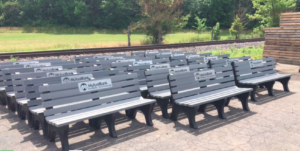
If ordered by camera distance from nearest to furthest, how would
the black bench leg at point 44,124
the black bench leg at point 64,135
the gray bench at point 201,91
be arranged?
the black bench leg at point 64,135, the black bench leg at point 44,124, the gray bench at point 201,91

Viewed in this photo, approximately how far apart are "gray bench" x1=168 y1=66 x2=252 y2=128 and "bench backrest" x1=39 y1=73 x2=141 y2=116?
78 cm

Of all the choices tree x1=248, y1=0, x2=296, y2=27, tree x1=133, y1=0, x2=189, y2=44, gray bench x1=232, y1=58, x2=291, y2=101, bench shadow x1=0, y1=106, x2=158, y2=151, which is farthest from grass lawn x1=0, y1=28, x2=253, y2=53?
gray bench x1=232, y1=58, x2=291, y2=101

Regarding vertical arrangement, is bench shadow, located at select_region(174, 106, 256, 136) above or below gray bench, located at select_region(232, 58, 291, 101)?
below

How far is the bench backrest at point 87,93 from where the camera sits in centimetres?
424

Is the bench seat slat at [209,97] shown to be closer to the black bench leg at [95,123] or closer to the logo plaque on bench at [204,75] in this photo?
the logo plaque on bench at [204,75]

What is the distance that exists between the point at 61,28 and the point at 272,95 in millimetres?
49508

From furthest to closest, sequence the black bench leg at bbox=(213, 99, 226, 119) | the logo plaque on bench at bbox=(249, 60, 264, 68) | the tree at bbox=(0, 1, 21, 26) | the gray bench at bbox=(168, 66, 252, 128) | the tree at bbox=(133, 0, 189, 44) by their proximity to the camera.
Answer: the tree at bbox=(0, 1, 21, 26) < the tree at bbox=(133, 0, 189, 44) < the logo plaque on bench at bbox=(249, 60, 264, 68) < the black bench leg at bbox=(213, 99, 226, 119) < the gray bench at bbox=(168, 66, 252, 128)

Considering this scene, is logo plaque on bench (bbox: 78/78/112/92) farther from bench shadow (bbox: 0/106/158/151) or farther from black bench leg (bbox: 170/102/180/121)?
black bench leg (bbox: 170/102/180/121)

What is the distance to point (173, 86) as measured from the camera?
5191 mm

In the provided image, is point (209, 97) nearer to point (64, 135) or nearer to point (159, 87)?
point (159, 87)

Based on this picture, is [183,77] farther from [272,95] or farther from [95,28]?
[95,28]

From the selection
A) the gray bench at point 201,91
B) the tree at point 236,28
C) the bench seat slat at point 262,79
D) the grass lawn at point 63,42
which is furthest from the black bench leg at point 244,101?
the tree at point 236,28

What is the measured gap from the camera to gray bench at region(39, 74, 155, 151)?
4164mm

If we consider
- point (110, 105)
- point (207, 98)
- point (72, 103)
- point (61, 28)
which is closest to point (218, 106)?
point (207, 98)
